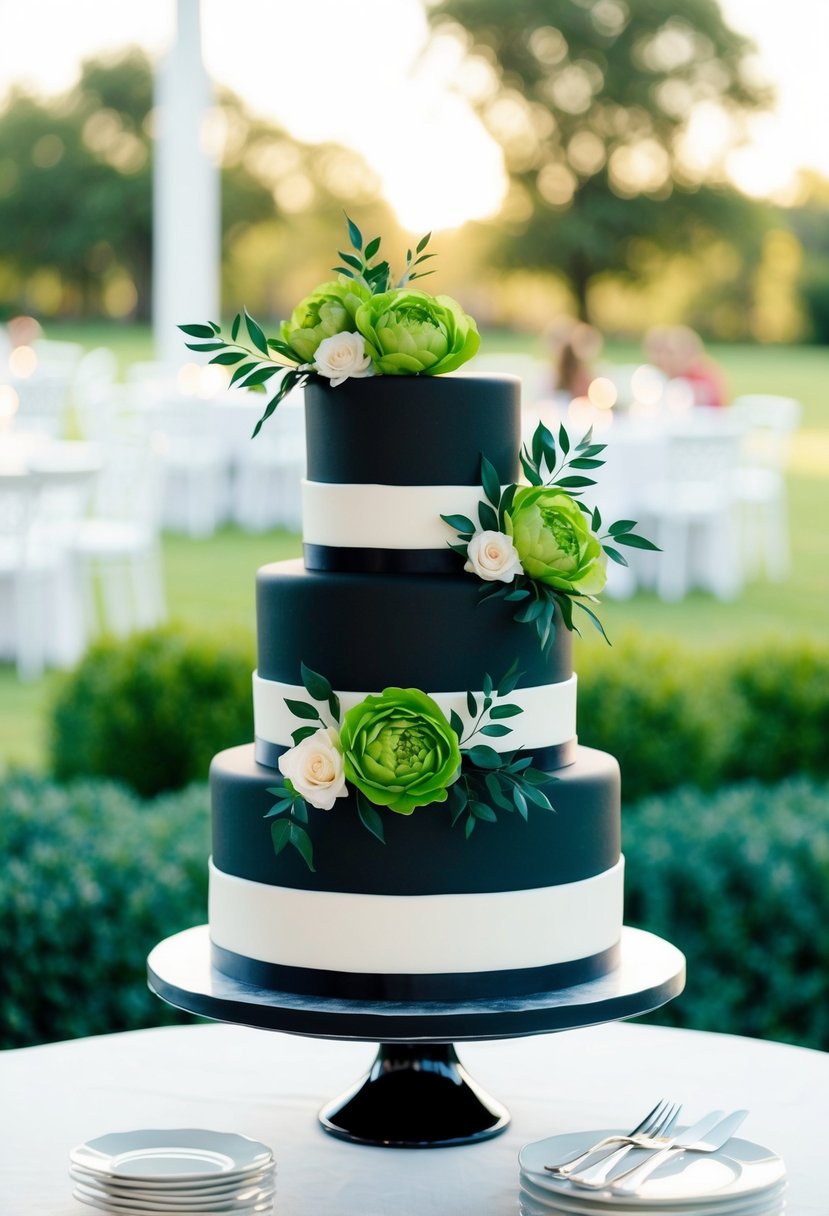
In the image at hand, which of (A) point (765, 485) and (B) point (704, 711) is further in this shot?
(A) point (765, 485)

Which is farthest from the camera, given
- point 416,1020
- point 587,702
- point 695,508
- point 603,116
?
point 603,116

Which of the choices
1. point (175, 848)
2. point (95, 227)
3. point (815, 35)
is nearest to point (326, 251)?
point (95, 227)

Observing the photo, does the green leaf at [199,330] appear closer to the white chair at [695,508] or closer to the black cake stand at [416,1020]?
the black cake stand at [416,1020]

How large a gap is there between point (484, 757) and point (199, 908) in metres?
1.71

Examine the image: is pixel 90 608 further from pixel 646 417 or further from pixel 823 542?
pixel 823 542

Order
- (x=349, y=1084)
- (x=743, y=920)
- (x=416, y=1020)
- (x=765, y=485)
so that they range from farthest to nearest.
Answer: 1. (x=765, y=485)
2. (x=743, y=920)
3. (x=349, y=1084)
4. (x=416, y=1020)

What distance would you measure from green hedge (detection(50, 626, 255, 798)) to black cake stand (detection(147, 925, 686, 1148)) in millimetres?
2661

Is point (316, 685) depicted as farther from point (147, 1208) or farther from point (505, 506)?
point (147, 1208)

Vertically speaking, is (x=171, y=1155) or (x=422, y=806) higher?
(x=422, y=806)

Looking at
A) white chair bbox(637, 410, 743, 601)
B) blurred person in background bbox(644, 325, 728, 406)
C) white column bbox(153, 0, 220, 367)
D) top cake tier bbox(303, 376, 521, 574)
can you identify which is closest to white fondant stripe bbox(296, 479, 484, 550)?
top cake tier bbox(303, 376, 521, 574)

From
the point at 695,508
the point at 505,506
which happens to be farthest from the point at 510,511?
the point at 695,508

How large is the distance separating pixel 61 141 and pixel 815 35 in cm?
2340

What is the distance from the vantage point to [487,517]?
1.95 meters

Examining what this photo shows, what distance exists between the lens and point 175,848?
353 cm
